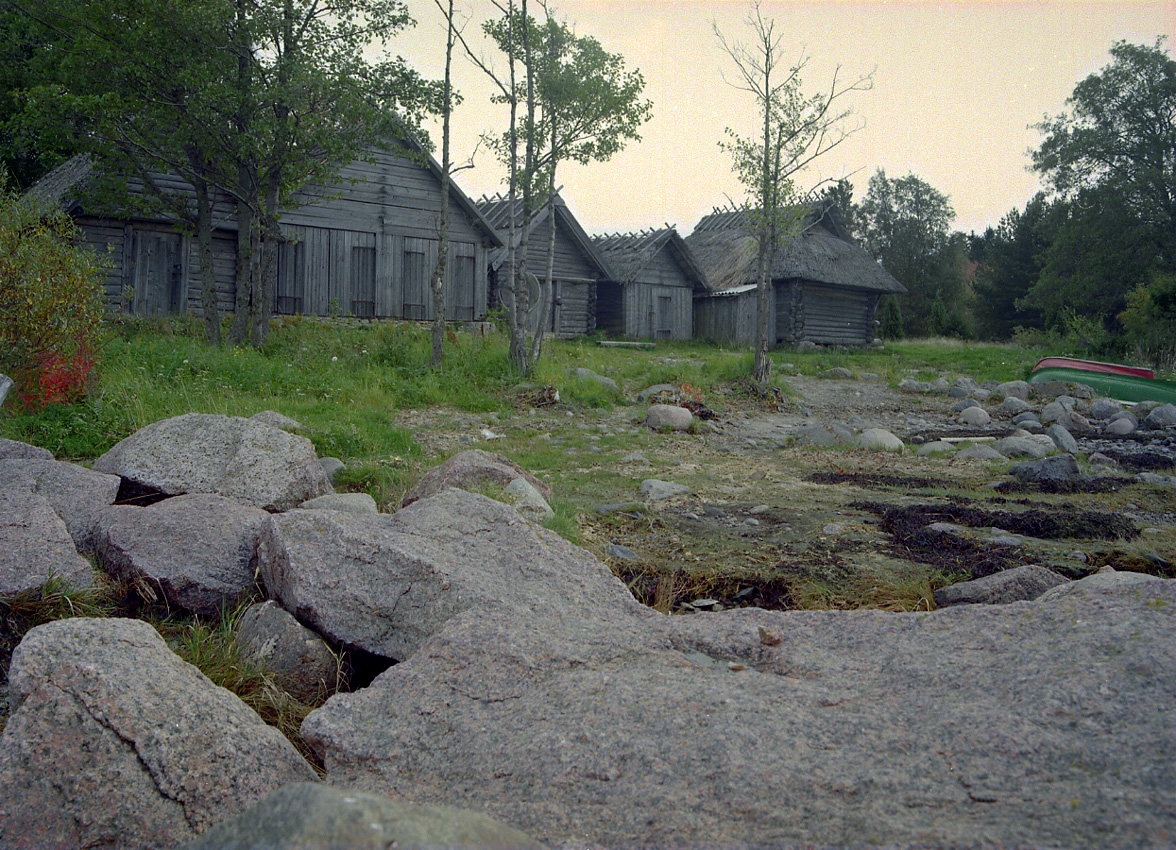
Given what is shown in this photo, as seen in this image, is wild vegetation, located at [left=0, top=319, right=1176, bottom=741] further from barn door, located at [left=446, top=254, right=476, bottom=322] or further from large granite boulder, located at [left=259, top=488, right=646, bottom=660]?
barn door, located at [left=446, top=254, right=476, bottom=322]

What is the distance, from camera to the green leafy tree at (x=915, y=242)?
44.1 meters

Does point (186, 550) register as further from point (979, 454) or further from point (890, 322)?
point (890, 322)

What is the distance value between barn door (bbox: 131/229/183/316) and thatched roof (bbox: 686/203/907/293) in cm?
1605

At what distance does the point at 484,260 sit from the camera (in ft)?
64.4

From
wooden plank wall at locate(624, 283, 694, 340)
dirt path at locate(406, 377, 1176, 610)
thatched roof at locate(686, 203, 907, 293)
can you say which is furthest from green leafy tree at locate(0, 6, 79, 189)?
thatched roof at locate(686, 203, 907, 293)

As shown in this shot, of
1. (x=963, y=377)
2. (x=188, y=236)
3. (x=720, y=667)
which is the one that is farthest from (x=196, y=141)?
(x=963, y=377)

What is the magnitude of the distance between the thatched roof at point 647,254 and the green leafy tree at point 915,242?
18997 millimetres

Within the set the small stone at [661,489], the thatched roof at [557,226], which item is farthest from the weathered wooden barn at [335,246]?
the small stone at [661,489]

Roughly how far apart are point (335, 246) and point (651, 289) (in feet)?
36.3

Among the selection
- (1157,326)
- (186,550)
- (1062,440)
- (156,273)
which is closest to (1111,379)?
(1062,440)

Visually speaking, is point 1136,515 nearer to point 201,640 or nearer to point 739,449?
point 739,449

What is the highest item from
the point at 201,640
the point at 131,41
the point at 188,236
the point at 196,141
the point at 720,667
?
the point at 131,41

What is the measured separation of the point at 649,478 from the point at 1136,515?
3.61 meters

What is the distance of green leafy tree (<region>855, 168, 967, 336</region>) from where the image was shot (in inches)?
1737
